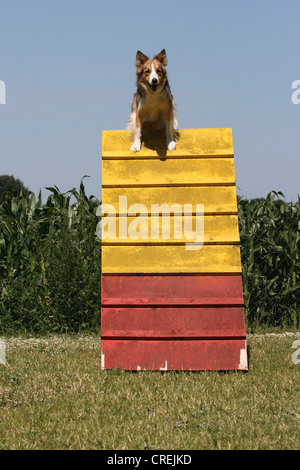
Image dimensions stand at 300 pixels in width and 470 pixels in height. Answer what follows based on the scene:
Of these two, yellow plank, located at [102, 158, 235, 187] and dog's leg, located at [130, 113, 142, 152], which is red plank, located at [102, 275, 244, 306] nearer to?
yellow plank, located at [102, 158, 235, 187]

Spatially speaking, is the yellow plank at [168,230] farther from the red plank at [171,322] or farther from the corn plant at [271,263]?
the corn plant at [271,263]

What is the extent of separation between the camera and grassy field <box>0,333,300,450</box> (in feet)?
13.3

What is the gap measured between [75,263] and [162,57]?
403 centimetres

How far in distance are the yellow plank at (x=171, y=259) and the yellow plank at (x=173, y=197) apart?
44 cm

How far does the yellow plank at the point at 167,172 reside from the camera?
Result: 21.5 feet

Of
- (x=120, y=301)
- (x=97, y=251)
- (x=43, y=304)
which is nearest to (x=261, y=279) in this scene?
(x=97, y=251)

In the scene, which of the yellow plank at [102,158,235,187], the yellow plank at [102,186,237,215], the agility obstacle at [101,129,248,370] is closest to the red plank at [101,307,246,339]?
the agility obstacle at [101,129,248,370]

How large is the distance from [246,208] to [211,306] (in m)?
4.53

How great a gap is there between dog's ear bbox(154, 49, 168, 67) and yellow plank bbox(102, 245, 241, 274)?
6.92ft

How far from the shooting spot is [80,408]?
4.88 m

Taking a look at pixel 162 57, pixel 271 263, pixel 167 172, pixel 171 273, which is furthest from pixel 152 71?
pixel 271 263

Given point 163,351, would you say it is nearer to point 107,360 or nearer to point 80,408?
point 107,360

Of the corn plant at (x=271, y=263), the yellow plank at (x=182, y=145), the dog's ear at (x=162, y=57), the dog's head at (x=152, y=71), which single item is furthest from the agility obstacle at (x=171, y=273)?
the corn plant at (x=271, y=263)

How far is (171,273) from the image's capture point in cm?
625
